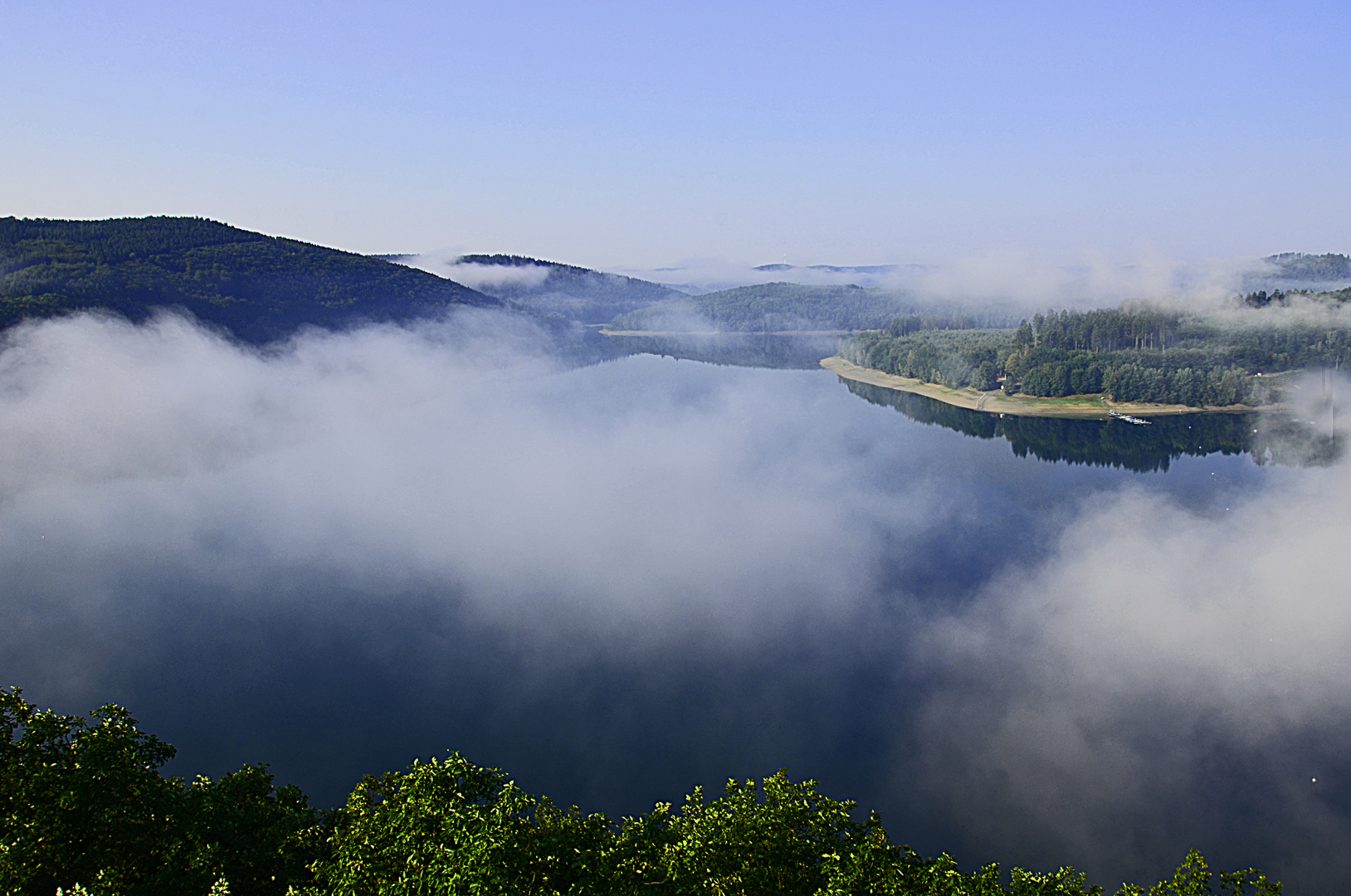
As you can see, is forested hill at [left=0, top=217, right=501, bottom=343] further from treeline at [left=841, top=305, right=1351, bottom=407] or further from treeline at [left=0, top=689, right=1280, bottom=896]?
treeline at [left=841, top=305, right=1351, bottom=407]

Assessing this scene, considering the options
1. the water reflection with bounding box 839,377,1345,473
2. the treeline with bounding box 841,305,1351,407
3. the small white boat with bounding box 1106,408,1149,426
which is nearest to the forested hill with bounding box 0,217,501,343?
the water reflection with bounding box 839,377,1345,473

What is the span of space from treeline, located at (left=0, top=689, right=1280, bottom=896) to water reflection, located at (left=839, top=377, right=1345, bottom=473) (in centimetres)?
5587

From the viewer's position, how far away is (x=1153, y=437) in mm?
69438

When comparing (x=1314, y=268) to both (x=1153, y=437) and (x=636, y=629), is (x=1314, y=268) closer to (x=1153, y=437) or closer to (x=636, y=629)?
(x=1153, y=437)

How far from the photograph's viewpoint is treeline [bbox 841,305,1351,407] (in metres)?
81.1

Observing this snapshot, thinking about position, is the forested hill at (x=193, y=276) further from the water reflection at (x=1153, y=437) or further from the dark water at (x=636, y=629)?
the water reflection at (x=1153, y=437)

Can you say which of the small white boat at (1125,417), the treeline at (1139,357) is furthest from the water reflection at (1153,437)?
the treeline at (1139,357)

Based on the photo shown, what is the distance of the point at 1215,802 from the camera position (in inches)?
843

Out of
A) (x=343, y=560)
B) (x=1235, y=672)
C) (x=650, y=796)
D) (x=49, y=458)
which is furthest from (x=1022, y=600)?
(x=49, y=458)

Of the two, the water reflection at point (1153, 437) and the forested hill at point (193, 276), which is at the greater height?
the forested hill at point (193, 276)

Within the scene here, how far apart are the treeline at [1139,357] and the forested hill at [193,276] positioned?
90.0 meters

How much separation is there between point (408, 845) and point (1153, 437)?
74737mm

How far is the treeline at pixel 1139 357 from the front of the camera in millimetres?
81062

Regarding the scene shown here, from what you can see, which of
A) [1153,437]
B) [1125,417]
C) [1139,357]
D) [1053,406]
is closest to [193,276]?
[1053,406]
